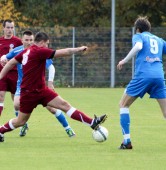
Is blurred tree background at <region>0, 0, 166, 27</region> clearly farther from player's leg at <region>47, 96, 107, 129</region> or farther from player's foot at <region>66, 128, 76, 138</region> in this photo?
player's leg at <region>47, 96, 107, 129</region>

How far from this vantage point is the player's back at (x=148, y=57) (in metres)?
10.7

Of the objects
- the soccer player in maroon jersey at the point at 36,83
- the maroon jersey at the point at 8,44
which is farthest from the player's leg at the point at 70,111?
the maroon jersey at the point at 8,44

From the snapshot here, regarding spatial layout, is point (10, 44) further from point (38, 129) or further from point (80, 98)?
point (80, 98)

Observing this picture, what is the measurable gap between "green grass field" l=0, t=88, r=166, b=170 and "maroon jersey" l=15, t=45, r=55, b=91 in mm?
930

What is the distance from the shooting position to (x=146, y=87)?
10.8 metres

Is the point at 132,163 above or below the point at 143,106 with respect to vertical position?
above

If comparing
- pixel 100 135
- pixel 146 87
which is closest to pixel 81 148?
pixel 100 135

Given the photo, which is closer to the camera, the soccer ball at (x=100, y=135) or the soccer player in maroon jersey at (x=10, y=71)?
the soccer ball at (x=100, y=135)

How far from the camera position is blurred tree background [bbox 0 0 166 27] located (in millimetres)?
36812

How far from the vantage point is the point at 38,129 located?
45.6ft

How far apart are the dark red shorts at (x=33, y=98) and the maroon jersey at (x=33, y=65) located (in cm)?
6

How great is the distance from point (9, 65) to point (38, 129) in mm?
2754

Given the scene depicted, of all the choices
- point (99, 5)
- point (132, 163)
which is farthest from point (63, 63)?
point (132, 163)

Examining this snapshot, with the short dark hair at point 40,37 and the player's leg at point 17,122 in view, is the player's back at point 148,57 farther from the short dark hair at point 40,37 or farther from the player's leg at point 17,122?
the player's leg at point 17,122
